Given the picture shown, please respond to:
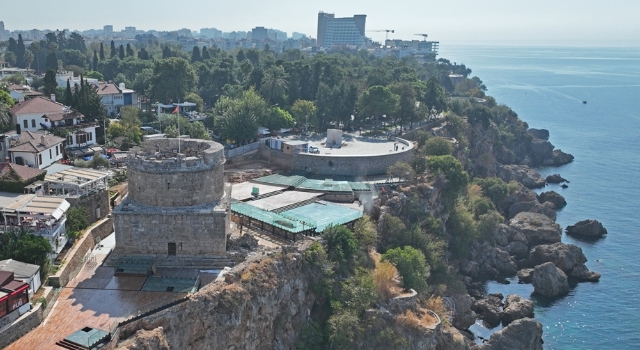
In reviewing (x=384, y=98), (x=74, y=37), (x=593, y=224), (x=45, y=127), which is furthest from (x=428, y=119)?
(x=74, y=37)

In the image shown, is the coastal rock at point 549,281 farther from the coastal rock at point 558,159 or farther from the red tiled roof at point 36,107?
the red tiled roof at point 36,107

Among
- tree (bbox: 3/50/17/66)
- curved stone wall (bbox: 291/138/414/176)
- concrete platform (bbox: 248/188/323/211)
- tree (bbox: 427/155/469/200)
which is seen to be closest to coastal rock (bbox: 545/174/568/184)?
tree (bbox: 427/155/469/200)

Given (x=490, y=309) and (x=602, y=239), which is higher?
(x=602, y=239)

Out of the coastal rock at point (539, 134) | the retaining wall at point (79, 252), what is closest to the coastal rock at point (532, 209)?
the coastal rock at point (539, 134)

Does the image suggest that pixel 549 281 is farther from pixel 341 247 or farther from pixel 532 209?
pixel 341 247

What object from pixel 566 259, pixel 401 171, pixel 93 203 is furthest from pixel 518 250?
pixel 93 203

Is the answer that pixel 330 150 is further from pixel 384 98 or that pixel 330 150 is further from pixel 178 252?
pixel 178 252
